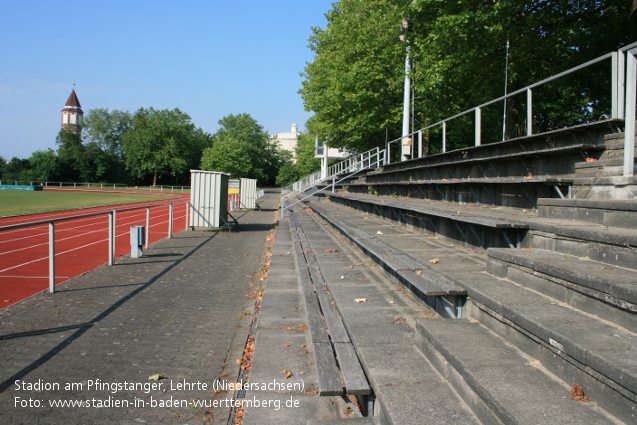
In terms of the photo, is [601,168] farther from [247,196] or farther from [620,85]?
[247,196]

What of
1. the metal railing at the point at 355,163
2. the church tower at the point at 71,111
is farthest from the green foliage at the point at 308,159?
the church tower at the point at 71,111

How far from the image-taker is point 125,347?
5.30m

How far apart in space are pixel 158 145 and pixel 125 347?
98.7 m

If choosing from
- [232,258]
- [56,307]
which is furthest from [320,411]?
[232,258]

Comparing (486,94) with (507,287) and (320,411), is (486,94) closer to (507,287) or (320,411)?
(507,287)

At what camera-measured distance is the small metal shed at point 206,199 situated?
1741 centimetres

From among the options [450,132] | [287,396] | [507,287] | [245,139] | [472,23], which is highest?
[245,139]

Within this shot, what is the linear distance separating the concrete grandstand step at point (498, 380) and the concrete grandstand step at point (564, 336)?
3.0 inches

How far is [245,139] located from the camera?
11050cm

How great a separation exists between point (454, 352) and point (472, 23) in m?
12.6

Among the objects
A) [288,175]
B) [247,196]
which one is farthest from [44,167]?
[247,196]

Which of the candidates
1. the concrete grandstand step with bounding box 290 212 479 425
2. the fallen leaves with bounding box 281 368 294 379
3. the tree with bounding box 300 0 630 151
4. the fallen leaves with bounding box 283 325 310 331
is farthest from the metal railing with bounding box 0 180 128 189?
the fallen leaves with bounding box 281 368 294 379

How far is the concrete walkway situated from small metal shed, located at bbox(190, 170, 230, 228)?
7.85m

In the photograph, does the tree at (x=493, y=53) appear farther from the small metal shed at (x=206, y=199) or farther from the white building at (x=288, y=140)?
the white building at (x=288, y=140)
